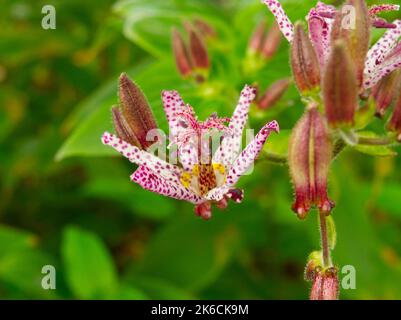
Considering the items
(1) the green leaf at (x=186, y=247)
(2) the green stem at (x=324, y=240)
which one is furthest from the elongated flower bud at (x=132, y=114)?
(1) the green leaf at (x=186, y=247)

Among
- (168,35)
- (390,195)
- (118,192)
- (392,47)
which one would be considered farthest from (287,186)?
(392,47)

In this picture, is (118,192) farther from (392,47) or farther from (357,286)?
(392,47)

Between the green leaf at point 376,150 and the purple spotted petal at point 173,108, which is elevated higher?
the purple spotted petal at point 173,108

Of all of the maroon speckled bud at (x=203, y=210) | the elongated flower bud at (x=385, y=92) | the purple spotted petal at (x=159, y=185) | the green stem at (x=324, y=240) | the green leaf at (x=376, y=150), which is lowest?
the green stem at (x=324, y=240)

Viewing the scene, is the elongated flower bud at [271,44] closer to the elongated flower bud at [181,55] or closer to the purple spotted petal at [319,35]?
the elongated flower bud at [181,55]

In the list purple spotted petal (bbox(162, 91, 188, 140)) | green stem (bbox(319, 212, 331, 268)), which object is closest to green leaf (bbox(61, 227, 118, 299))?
purple spotted petal (bbox(162, 91, 188, 140))

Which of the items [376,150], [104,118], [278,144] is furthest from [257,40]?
[376,150]
